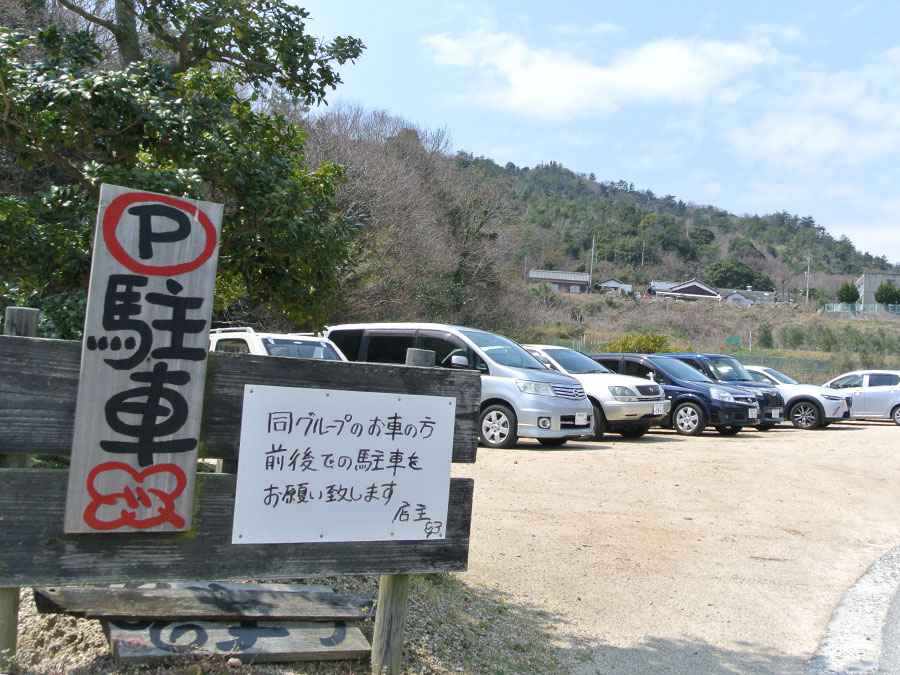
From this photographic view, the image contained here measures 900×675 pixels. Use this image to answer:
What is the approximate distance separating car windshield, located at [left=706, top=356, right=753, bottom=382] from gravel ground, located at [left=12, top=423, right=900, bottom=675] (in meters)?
8.05

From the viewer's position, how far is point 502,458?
1298 centimetres

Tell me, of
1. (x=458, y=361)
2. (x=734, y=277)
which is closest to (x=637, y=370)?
(x=458, y=361)

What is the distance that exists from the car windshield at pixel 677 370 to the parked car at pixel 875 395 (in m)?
7.19

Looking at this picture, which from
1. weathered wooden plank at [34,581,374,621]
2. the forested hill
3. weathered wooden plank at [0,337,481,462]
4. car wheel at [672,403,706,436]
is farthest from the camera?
the forested hill

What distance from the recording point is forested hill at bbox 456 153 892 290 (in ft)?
352

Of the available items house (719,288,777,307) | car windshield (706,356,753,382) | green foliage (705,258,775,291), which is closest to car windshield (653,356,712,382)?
car windshield (706,356,753,382)

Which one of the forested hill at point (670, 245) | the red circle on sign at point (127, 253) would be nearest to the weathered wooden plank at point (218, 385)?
the red circle on sign at point (127, 253)

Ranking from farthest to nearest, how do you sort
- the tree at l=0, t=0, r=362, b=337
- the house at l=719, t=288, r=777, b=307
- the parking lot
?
1. the house at l=719, t=288, r=777, b=307
2. the parking lot
3. the tree at l=0, t=0, r=362, b=337

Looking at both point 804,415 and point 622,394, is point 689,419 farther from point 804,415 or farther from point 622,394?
point 804,415

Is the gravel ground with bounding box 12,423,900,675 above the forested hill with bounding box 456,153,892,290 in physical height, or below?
below

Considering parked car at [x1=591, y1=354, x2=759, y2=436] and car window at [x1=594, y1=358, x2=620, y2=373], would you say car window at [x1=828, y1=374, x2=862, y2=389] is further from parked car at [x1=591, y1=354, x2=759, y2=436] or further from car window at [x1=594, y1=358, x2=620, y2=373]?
car window at [x1=594, y1=358, x2=620, y2=373]

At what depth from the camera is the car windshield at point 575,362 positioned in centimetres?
1789

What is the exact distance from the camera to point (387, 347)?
51.4ft

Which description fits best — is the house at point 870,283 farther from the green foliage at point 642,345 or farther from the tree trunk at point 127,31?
the tree trunk at point 127,31
